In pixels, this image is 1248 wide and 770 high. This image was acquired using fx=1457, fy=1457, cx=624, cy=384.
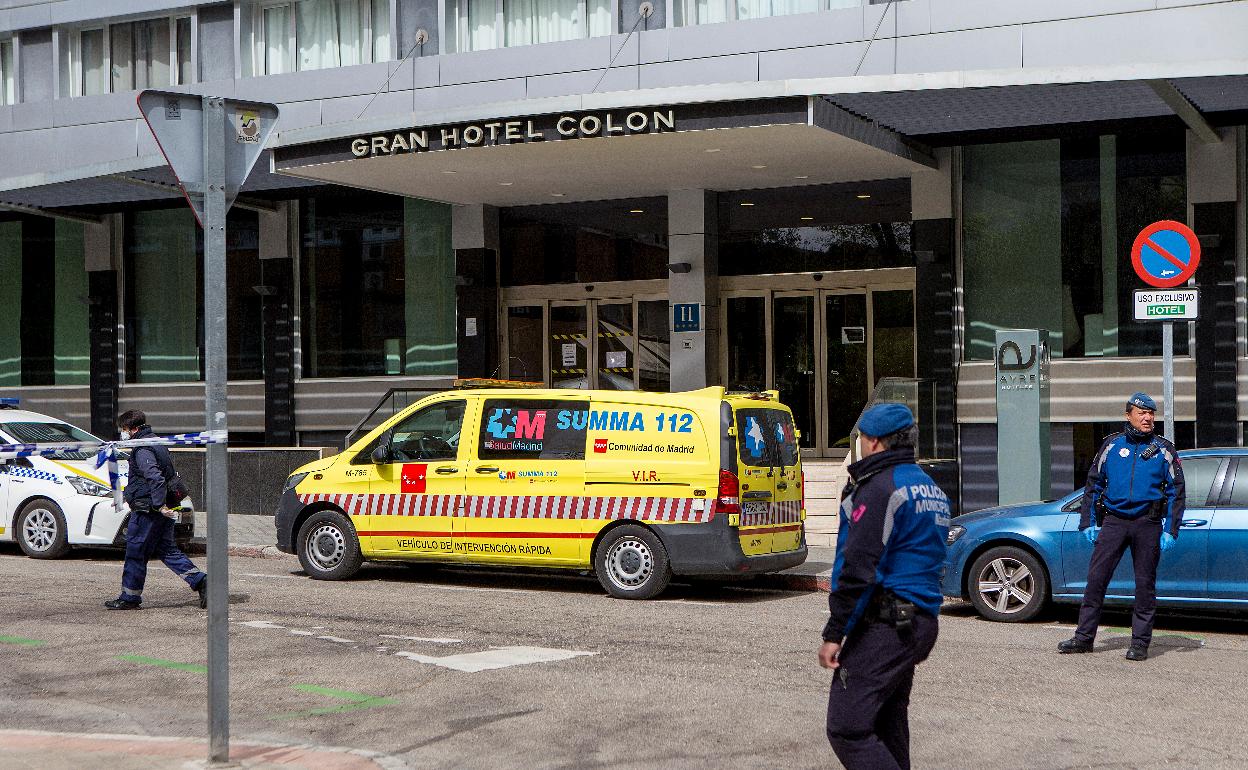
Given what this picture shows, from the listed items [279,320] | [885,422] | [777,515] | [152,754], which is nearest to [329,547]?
[777,515]

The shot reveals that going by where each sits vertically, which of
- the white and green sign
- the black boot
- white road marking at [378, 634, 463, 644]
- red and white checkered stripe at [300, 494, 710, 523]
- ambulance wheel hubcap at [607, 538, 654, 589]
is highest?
the white and green sign

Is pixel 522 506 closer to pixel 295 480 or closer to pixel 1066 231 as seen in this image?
pixel 295 480

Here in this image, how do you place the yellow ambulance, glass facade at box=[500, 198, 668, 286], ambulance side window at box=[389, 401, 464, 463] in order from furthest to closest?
glass facade at box=[500, 198, 668, 286] → ambulance side window at box=[389, 401, 464, 463] → the yellow ambulance

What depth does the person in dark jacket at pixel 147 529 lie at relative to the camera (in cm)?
1184

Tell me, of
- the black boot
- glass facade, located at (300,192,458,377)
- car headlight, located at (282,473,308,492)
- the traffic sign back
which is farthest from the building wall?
the black boot

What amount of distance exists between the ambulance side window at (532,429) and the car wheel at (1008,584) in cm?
362

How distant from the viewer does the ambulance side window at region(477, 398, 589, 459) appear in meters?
13.1

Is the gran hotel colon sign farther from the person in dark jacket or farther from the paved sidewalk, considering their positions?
the paved sidewalk

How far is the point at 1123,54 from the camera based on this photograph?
17.6 metres

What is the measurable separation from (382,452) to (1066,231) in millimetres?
9716

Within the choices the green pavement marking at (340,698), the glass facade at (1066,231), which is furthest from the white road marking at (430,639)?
the glass facade at (1066,231)

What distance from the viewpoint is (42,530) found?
15.9 meters

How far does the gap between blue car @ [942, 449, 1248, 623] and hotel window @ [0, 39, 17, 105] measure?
20.0 metres

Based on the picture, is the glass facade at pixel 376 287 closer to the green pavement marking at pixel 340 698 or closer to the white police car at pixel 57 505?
the white police car at pixel 57 505
